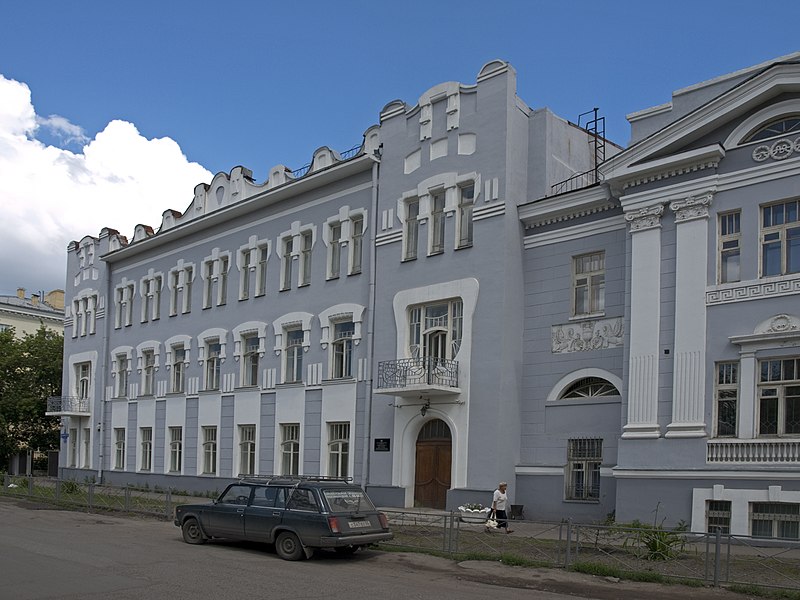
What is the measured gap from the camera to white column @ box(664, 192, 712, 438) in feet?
65.5

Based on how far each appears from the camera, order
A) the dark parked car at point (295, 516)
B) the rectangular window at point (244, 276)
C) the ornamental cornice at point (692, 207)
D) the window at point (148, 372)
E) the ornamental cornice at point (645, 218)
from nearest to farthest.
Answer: the dark parked car at point (295, 516), the ornamental cornice at point (692, 207), the ornamental cornice at point (645, 218), the rectangular window at point (244, 276), the window at point (148, 372)

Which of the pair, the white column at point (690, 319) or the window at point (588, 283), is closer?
the white column at point (690, 319)

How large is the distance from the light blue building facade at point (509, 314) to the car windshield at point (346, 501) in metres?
7.02

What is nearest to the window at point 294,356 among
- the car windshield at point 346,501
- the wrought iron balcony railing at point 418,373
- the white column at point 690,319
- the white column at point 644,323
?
the wrought iron balcony railing at point 418,373

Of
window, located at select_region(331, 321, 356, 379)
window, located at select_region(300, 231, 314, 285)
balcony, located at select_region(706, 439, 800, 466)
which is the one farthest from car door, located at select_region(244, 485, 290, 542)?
window, located at select_region(300, 231, 314, 285)

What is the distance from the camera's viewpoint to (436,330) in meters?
26.2

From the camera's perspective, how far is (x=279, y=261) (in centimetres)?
3266

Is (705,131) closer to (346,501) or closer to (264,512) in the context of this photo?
(346,501)

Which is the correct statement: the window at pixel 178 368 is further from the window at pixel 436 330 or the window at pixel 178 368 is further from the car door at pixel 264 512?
the car door at pixel 264 512

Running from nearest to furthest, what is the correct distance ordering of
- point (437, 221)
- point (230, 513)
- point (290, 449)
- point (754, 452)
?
point (230, 513)
point (754, 452)
point (437, 221)
point (290, 449)

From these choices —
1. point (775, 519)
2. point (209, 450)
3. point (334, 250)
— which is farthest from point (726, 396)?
point (209, 450)

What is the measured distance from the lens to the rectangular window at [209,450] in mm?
34562

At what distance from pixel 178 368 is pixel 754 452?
2521cm

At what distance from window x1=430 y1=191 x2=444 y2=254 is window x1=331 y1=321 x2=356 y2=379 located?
429 cm
